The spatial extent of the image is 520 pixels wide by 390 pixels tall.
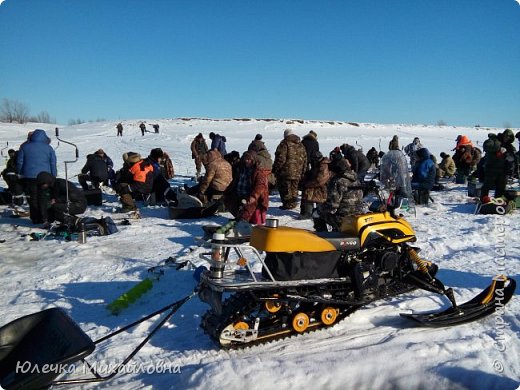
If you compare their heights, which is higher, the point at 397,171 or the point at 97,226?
the point at 397,171

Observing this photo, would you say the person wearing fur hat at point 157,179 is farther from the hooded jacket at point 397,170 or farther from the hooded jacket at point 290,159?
the hooded jacket at point 397,170

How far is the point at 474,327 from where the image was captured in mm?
3572

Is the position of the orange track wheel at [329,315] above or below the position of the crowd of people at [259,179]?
below

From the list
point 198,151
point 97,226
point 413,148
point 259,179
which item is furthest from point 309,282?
point 413,148

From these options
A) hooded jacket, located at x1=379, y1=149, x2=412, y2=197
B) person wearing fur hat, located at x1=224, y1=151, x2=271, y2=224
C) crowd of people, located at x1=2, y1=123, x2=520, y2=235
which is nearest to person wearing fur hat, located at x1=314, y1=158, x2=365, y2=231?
crowd of people, located at x1=2, y1=123, x2=520, y2=235

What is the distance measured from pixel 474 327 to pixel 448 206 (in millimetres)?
5951

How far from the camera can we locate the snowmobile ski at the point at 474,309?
356cm

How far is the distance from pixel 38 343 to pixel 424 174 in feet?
26.6

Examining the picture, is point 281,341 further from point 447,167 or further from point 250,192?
point 447,167

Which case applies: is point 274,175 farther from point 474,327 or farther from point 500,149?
point 474,327

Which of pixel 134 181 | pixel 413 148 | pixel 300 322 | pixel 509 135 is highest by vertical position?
pixel 509 135

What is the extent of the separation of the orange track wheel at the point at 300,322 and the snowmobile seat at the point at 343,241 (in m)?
0.66

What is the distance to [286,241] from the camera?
3.50m

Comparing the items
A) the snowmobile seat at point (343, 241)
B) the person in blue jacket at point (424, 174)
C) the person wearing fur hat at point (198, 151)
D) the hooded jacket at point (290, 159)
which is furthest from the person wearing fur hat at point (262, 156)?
the person wearing fur hat at point (198, 151)
